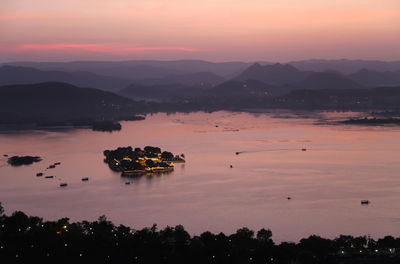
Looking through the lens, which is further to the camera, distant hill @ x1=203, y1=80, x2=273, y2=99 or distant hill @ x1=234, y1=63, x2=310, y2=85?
distant hill @ x1=234, y1=63, x2=310, y2=85

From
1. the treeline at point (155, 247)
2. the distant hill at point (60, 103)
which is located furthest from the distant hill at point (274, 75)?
the treeline at point (155, 247)

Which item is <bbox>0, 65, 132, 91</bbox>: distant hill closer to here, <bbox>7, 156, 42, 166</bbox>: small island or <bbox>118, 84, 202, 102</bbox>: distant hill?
<bbox>118, 84, 202, 102</bbox>: distant hill

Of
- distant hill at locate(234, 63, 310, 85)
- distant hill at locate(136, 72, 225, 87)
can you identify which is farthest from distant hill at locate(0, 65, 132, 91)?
distant hill at locate(234, 63, 310, 85)

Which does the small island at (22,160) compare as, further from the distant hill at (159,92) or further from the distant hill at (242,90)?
the distant hill at (242,90)

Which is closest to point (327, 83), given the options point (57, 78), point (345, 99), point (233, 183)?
point (345, 99)

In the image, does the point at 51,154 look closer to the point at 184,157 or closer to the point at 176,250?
the point at 184,157

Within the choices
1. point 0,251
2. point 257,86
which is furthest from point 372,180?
point 257,86
